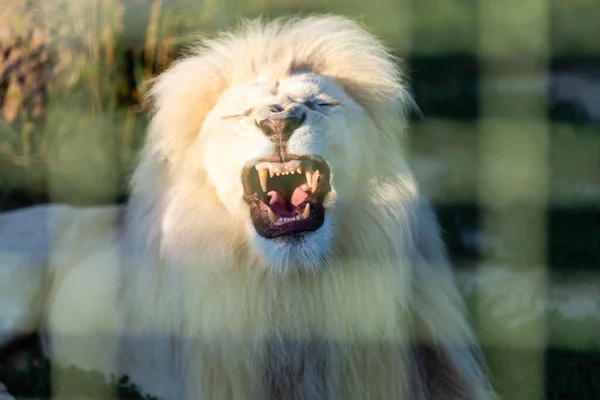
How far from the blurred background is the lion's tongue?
567 millimetres

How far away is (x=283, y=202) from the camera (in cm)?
148

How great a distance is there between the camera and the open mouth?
4.79ft

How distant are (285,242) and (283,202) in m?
0.05

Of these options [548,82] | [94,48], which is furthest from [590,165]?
[94,48]

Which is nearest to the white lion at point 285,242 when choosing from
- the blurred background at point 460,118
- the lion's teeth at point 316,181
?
the lion's teeth at point 316,181

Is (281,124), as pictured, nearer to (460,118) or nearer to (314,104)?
(314,104)

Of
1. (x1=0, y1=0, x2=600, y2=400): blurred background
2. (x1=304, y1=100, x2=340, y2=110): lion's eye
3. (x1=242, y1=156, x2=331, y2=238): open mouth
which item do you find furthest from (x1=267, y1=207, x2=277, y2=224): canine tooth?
(x1=0, y1=0, x2=600, y2=400): blurred background

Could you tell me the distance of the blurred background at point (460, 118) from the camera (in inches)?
80.2

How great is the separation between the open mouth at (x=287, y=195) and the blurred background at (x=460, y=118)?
561 millimetres

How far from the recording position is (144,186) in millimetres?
1690

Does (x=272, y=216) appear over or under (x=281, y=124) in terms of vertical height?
under

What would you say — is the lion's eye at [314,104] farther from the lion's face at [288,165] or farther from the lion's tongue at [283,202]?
the lion's tongue at [283,202]

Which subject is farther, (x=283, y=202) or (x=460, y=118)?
(x=460, y=118)

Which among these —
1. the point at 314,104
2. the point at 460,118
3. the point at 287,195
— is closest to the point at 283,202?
the point at 287,195
